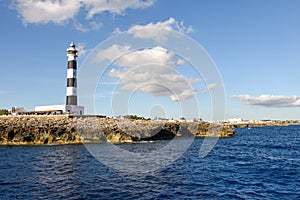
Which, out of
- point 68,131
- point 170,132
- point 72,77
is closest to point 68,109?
point 72,77

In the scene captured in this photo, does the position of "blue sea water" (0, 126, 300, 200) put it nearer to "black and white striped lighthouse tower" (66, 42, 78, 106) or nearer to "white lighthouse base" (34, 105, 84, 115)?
"black and white striped lighthouse tower" (66, 42, 78, 106)

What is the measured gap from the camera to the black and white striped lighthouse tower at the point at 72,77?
8688 centimetres

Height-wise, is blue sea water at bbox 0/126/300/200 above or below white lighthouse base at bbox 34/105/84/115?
below

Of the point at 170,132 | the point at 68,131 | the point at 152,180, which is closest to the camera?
the point at 152,180

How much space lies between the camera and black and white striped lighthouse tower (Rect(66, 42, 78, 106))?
285 feet

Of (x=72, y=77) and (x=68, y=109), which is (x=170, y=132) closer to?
(x=68, y=109)

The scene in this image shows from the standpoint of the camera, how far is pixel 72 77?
8731 cm

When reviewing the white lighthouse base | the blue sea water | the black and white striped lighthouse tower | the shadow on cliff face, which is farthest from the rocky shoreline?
the blue sea water

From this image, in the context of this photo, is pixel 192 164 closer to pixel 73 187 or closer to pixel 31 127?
pixel 73 187

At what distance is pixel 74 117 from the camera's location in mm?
82688

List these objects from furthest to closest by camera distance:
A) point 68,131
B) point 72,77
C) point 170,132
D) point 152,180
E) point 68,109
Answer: point 170,132 < point 68,109 < point 72,77 < point 68,131 < point 152,180

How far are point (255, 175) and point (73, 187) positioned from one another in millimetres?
20657

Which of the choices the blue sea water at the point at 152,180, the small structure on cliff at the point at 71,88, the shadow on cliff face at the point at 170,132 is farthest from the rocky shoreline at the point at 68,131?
the blue sea water at the point at 152,180

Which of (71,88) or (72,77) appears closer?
(71,88)
